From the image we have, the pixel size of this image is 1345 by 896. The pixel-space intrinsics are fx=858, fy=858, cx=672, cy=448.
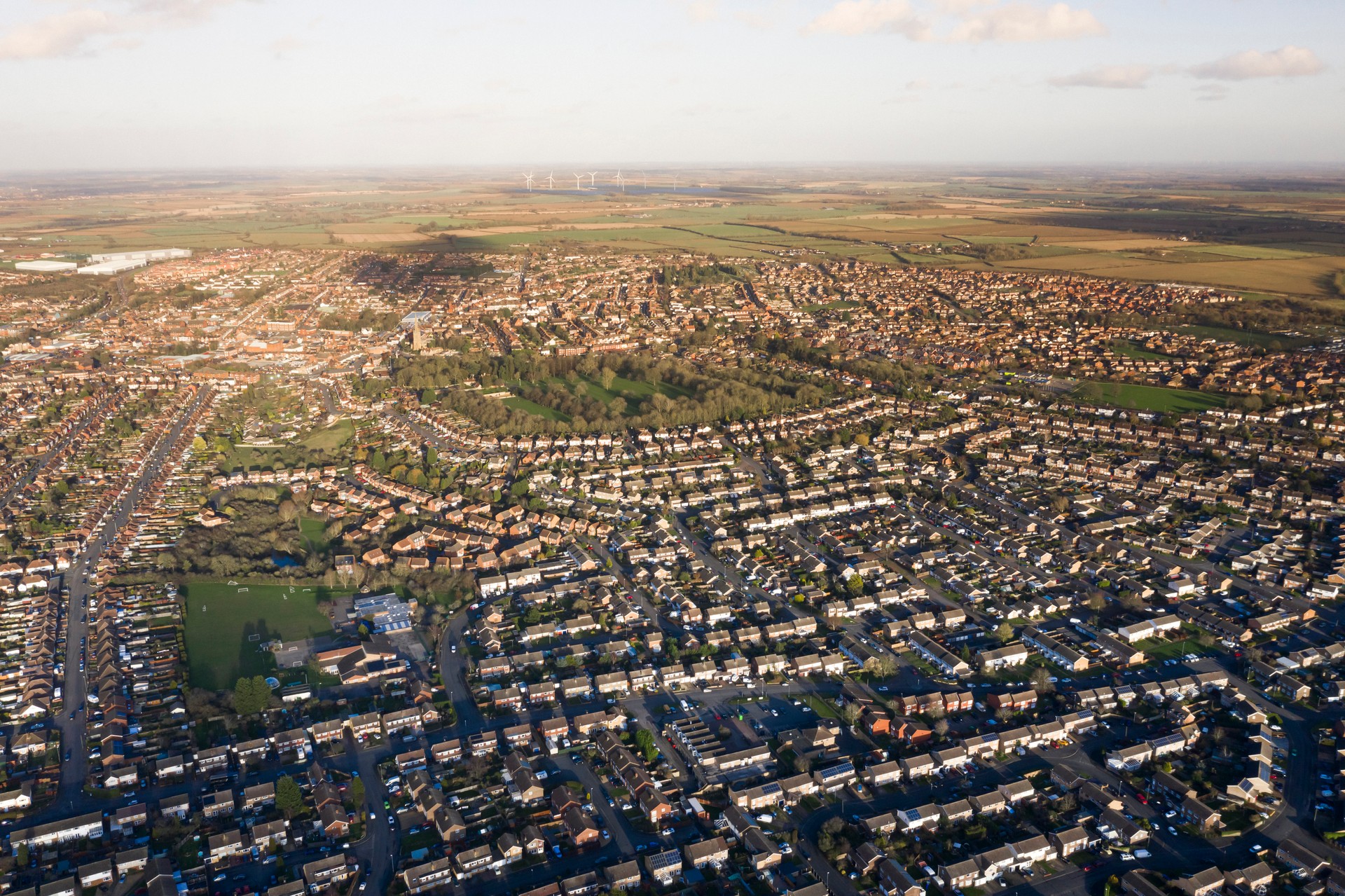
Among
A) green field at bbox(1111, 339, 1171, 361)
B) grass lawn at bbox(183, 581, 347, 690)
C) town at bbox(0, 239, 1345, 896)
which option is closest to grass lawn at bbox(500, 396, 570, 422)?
town at bbox(0, 239, 1345, 896)

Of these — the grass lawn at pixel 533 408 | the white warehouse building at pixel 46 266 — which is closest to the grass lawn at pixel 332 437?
the grass lawn at pixel 533 408

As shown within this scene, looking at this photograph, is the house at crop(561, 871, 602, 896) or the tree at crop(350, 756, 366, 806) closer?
the house at crop(561, 871, 602, 896)

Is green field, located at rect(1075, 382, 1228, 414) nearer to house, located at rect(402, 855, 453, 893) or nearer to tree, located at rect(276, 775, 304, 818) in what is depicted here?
house, located at rect(402, 855, 453, 893)

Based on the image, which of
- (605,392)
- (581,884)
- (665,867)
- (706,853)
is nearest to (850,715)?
(706,853)

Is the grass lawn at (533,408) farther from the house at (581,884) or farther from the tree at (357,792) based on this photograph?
the house at (581,884)

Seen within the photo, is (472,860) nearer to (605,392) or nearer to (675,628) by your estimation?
(675,628)
